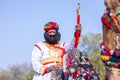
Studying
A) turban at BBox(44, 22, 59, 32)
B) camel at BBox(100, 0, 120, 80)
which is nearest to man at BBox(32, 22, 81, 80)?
turban at BBox(44, 22, 59, 32)

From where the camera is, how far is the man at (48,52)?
22.7 ft

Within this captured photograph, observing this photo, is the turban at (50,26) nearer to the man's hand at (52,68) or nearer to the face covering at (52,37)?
the face covering at (52,37)

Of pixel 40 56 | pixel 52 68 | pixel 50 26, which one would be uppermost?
pixel 50 26

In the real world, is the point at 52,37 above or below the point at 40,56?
above

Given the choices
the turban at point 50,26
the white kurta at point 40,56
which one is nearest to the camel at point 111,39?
the white kurta at point 40,56

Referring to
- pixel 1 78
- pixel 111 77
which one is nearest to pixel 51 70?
pixel 111 77

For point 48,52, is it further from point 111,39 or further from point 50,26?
point 111,39

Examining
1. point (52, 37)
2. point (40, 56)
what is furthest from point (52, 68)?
point (52, 37)

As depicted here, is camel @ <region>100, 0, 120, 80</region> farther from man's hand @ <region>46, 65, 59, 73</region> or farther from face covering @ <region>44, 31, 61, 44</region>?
face covering @ <region>44, 31, 61, 44</region>

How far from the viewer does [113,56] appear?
201 inches

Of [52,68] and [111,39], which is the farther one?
[52,68]

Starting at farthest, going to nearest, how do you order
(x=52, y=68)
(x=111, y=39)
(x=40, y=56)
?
1. (x=40, y=56)
2. (x=52, y=68)
3. (x=111, y=39)

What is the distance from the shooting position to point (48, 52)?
7113mm

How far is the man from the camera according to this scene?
6934mm
